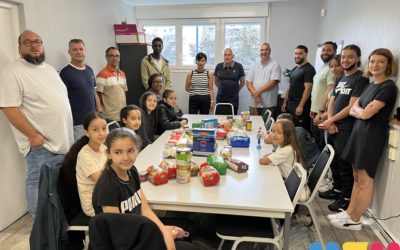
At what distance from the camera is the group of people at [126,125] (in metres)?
1.47

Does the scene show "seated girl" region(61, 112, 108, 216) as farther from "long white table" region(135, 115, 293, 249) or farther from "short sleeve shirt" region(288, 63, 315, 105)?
"short sleeve shirt" region(288, 63, 315, 105)

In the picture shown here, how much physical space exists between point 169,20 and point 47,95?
12.6 ft

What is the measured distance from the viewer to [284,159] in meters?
2.02

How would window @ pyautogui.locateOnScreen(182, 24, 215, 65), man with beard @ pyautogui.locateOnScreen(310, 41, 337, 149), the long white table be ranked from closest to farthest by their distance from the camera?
1. the long white table
2. man with beard @ pyautogui.locateOnScreen(310, 41, 337, 149)
3. window @ pyautogui.locateOnScreen(182, 24, 215, 65)

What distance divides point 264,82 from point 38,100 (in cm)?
303

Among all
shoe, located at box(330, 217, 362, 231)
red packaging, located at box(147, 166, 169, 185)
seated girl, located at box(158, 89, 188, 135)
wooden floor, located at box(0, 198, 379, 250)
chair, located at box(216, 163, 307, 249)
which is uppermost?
seated girl, located at box(158, 89, 188, 135)

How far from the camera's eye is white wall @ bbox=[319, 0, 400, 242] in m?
2.20

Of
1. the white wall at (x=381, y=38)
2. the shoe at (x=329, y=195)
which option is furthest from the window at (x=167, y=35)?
the shoe at (x=329, y=195)

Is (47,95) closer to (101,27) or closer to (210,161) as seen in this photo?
(210,161)

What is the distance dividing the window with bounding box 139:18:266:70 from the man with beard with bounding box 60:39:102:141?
2.91m

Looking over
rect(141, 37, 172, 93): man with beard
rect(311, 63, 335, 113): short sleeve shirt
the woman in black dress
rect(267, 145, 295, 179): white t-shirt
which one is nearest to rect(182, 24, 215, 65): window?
rect(141, 37, 172, 93): man with beard

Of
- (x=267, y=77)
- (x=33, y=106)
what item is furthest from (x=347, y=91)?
(x=33, y=106)

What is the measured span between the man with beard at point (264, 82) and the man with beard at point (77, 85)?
2375 mm

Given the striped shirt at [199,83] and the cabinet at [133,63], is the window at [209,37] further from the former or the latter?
the striped shirt at [199,83]
